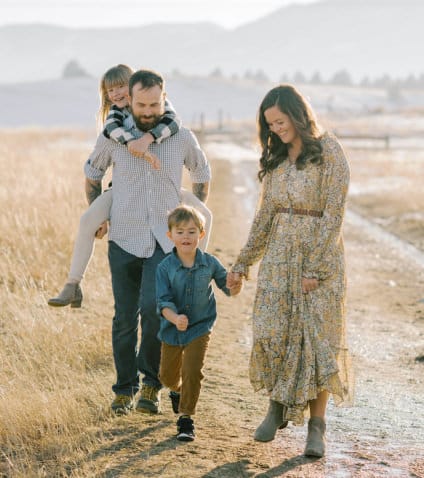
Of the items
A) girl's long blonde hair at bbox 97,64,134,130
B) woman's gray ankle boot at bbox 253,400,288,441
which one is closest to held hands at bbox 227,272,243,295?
woman's gray ankle boot at bbox 253,400,288,441

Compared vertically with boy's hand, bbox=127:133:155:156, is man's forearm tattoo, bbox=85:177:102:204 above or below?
below

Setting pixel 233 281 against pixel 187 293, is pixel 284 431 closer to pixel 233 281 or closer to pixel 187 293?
pixel 233 281

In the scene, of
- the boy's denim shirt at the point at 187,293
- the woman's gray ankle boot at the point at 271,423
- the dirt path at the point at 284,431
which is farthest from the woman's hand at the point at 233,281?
the dirt path at the point at 284,431

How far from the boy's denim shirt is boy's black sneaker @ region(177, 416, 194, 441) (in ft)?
1.37

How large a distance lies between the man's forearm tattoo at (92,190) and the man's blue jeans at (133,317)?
0.32 meters

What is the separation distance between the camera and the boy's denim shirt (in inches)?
186

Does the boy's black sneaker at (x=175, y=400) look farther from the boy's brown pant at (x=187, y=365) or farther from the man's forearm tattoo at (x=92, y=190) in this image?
the man's forearm tattoo at (x=92, y=190)

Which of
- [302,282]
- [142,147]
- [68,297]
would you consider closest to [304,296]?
[302,282]

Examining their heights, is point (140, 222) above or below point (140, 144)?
below

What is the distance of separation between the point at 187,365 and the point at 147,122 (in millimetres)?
1311

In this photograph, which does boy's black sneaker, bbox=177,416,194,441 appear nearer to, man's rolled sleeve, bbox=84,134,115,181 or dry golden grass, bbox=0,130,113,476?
dry golden grass, bbox=0,130,113,476

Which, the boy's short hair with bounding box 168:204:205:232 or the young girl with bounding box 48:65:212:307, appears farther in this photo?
the young girl with bounding box 48:65:212:307

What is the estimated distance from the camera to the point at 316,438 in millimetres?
4688

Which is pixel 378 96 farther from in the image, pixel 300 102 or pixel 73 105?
pixel 300 102
